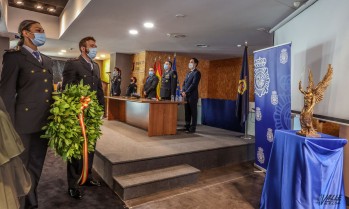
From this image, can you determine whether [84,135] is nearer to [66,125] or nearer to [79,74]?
[66,125]

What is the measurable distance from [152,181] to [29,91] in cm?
153

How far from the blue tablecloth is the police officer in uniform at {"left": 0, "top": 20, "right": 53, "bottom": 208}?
200 cm

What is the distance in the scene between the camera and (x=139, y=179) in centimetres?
268

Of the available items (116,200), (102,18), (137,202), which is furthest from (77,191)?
(102,18)

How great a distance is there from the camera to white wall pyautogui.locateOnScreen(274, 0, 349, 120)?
2229 millimetres

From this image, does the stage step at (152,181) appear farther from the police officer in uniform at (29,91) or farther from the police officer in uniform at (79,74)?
the police officer in uniform at (29,91)

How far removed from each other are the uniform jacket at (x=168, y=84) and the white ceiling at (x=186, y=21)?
80 cm

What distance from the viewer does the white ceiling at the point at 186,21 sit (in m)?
3.30

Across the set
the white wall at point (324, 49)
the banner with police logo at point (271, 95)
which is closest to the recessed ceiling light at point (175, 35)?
the banner with police logo at point (271, 95)

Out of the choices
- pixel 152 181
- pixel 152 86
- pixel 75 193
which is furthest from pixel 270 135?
pixel 152 86

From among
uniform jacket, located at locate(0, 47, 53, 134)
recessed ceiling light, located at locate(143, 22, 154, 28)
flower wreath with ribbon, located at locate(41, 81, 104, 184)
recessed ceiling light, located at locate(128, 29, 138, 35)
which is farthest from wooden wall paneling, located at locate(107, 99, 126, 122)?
uniform jacket, located at locate(0, 47, 53, 134)

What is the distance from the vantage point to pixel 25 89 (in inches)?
71.5

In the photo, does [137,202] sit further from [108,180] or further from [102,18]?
[102,18]

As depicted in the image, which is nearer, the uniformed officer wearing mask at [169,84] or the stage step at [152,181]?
the stage step at [152,181]
